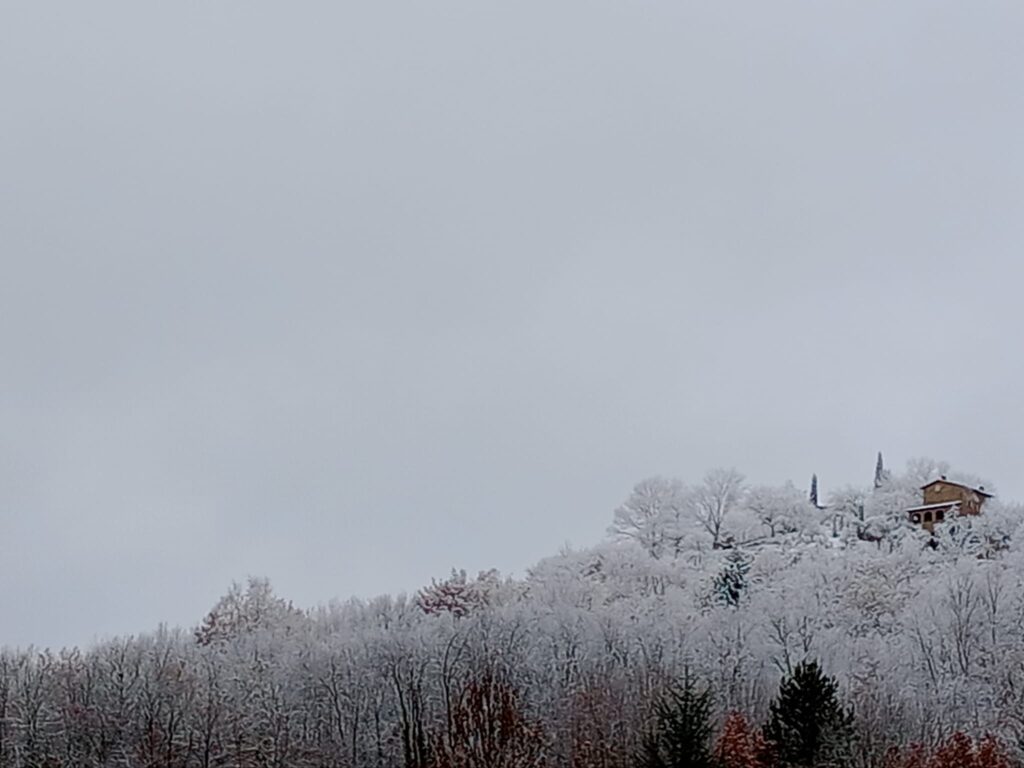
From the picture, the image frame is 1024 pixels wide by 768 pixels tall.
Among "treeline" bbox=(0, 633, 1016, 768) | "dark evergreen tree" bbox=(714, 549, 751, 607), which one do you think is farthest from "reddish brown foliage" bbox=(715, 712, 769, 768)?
"dark evergreen tree" bbox=(714, 549, 751, 607)

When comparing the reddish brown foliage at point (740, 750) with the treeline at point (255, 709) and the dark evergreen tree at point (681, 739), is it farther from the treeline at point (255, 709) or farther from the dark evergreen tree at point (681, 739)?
the treeline at point (255, 709)

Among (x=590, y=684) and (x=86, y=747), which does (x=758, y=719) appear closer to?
(x=590, y=684)

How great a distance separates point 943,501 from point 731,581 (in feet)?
63.6

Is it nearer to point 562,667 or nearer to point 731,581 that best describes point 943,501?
point 731,581

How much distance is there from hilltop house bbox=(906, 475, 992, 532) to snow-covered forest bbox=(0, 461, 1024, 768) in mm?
8537

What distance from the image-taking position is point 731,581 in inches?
2611

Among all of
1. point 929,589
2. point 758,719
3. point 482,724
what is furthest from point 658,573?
point 482,724

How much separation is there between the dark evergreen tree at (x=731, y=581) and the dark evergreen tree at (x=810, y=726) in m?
32.7

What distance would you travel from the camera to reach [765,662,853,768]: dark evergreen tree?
Answer: 28734mm

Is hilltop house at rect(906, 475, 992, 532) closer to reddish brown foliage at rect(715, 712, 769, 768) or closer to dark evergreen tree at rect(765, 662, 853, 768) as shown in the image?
reddish brown foliage at rect(715, 712, 769, 768)

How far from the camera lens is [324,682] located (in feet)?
170

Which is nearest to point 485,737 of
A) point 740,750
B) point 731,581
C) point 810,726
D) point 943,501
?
point 740,750

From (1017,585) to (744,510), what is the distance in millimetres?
30847

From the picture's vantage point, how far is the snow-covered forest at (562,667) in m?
43.5
